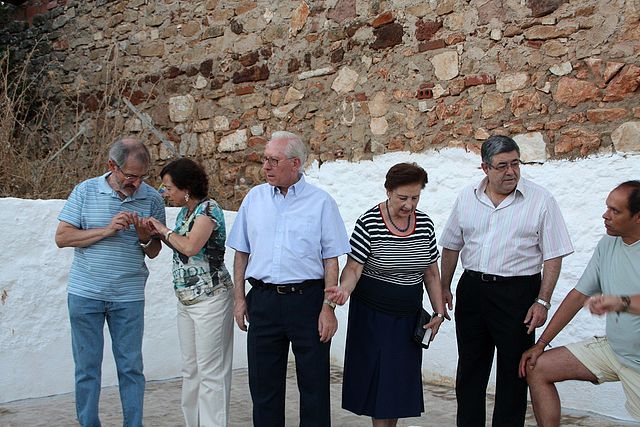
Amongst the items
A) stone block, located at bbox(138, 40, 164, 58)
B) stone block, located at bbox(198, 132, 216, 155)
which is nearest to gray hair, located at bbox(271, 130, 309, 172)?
stone block, located at bbox(198, 132, 216, 155)

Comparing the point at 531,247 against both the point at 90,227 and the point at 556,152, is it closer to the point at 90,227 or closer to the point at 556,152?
the point at 556,152

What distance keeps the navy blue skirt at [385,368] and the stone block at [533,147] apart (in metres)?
1.59

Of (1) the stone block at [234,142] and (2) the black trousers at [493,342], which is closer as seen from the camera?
(2) the black trousers at [493,342]

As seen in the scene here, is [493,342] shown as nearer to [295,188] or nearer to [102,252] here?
[295,188]

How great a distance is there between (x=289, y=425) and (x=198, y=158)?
10.4ft

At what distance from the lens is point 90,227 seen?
377cm

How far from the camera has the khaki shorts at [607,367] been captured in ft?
10.3

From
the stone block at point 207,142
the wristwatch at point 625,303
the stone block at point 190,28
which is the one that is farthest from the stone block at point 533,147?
the stone block at point 190,28

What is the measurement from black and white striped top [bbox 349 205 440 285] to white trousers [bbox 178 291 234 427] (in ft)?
2.53

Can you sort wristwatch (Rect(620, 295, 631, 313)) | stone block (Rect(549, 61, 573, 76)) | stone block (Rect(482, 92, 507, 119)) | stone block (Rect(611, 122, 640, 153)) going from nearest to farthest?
wristwatch (Rect(620, 295, 631, 313))
stone block (Rect(611, 122, 640, 153))
stone block (Rect(549, 61, 573, 76))
stone block (Rect(482, 92, 507, 119))

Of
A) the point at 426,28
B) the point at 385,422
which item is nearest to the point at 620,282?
the point at 385,422

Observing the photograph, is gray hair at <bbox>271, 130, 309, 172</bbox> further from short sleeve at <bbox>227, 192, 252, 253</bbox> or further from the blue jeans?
the blue jeans

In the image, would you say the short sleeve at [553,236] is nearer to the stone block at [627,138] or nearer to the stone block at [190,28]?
the stone block at [627,138]

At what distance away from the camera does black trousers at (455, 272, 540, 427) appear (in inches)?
144
